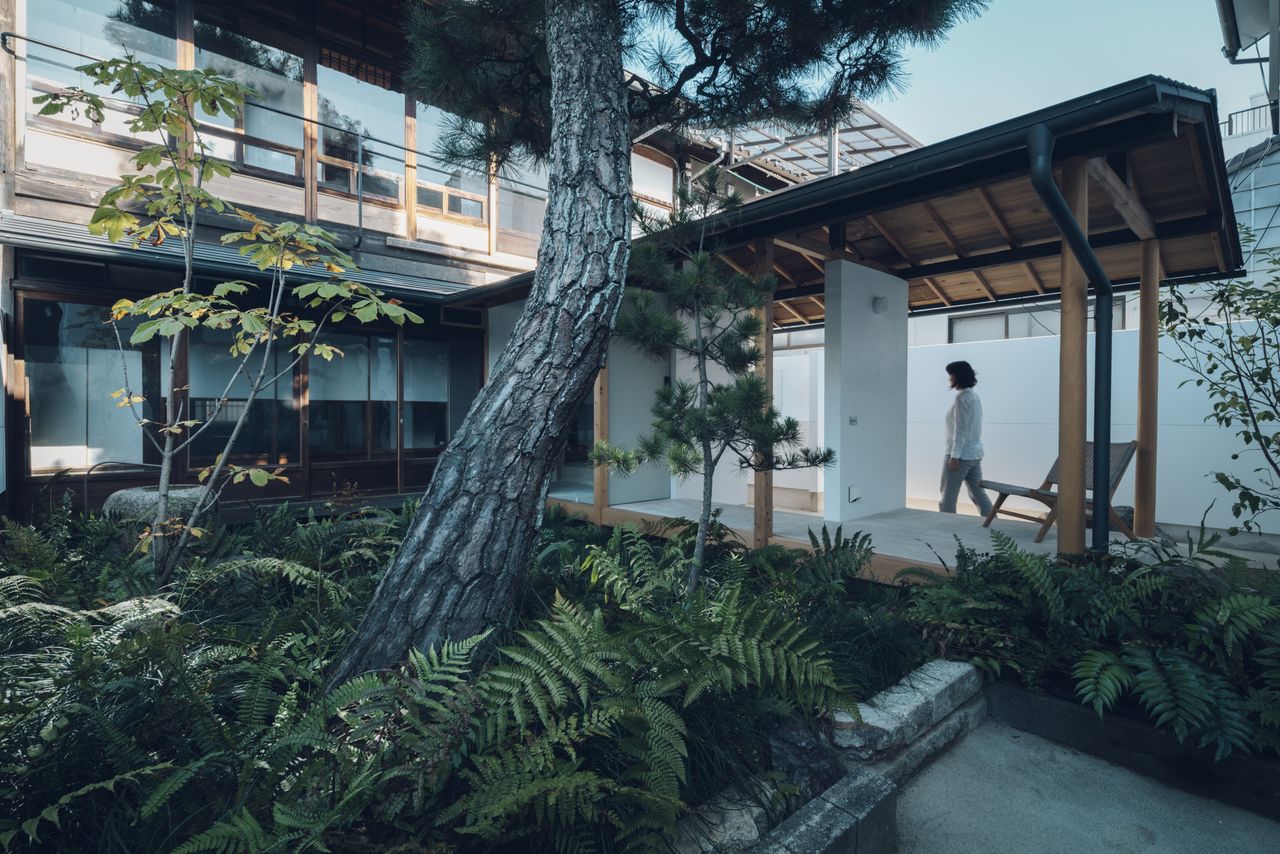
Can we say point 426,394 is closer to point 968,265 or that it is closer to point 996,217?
point 968,265

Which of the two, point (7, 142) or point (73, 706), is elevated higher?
point (7, 142)

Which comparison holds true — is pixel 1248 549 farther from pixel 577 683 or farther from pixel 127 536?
pixel 127 536

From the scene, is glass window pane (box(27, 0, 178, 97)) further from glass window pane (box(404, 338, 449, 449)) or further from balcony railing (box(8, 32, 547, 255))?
glass window pane (box(404, 338, 449, 449))

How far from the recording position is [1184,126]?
3637mm

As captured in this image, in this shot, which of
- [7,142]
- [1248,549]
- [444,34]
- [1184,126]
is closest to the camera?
[1184,126]

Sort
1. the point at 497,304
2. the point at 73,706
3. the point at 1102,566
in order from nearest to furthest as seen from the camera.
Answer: the point at 73,706, the point at 1102,566, the point at 497,304

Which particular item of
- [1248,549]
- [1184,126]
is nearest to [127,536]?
[1184,126]

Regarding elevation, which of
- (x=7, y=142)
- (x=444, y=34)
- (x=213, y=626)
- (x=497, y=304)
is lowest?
(x=213, y=626)

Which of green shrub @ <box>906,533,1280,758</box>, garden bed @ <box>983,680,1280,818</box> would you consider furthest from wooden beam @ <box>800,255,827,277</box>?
garden bed @ <box>983,680,1280,818</box>

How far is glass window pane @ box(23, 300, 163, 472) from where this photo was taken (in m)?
6.34

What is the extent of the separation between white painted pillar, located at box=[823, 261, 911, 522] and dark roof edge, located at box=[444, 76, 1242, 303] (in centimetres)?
Answer: 167

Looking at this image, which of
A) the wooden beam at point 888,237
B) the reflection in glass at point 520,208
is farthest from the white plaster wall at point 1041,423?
the reflection in glass at point 520,208

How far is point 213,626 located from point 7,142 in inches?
270

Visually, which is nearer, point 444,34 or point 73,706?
point 73,706
